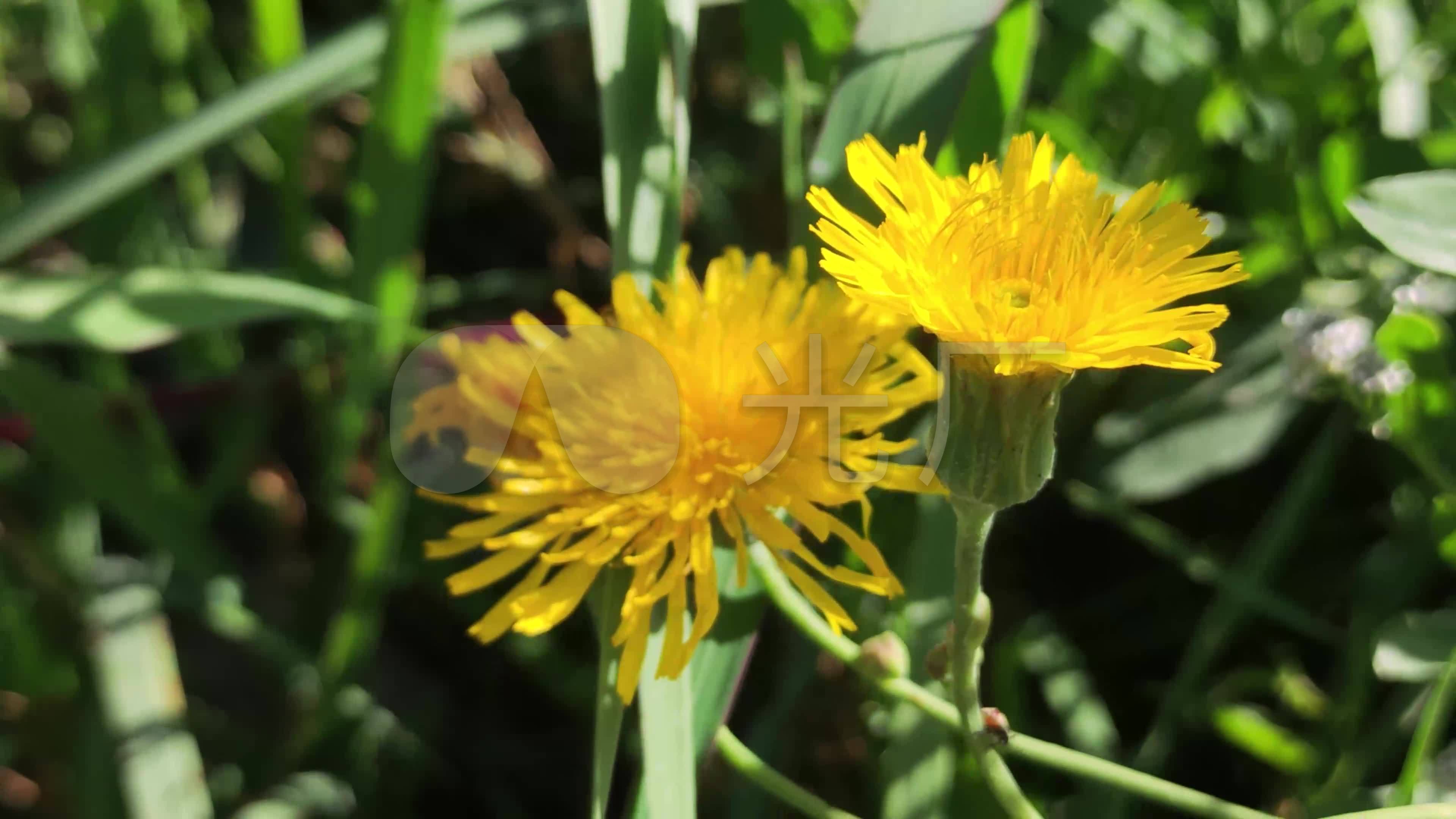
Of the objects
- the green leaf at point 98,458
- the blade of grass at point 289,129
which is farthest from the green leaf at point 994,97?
the green leaf at point 98,458

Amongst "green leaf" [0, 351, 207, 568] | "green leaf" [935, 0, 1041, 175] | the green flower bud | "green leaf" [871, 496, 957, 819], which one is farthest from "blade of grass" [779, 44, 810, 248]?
"green leaf" [0, 351, 207, 568]

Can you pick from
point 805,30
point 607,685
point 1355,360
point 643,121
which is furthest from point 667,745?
point 805,30

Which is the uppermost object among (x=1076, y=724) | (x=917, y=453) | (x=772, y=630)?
(x=917, y=453)

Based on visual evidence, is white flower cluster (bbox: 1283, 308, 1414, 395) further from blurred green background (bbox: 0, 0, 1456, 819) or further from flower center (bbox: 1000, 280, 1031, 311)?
flower center (bbox: 1000, 280, 1031, 311)

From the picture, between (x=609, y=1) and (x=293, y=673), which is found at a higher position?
(x=609, y=1)

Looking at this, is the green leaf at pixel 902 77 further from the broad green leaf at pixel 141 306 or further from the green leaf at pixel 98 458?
the green leaf at pixel 98 458

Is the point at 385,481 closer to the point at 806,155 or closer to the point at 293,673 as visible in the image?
the point at 293,673

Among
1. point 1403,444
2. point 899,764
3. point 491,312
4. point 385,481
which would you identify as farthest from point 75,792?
point 1403,444
